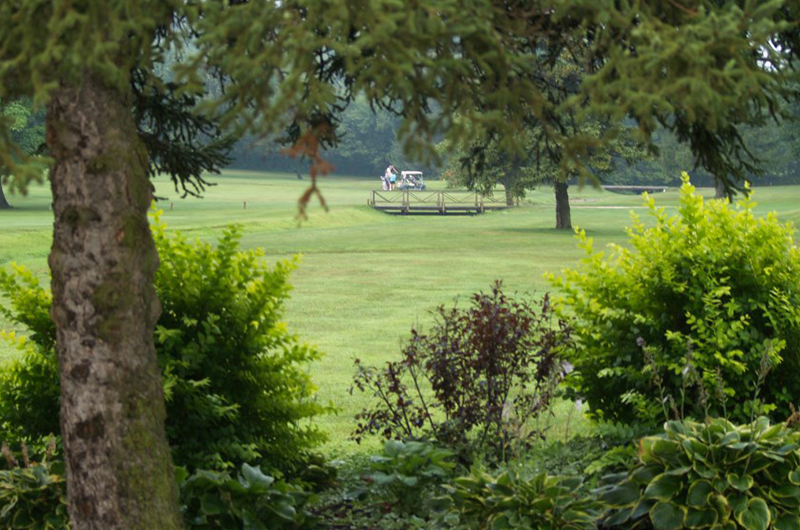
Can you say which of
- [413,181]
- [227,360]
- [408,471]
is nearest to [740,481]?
[408,471]

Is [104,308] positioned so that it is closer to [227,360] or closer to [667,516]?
[227,360]

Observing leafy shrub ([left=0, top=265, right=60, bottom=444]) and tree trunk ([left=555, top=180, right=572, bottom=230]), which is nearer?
leafy shrub ([left=0, top=265, right=60, bottom=444])

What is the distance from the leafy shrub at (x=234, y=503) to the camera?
5324mm

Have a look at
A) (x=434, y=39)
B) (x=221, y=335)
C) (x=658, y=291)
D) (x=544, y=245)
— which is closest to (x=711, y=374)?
(x=658, y=291)

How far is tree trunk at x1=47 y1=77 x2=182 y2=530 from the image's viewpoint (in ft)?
14.2

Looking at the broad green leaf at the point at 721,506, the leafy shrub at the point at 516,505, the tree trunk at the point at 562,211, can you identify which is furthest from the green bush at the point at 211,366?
the tree trunk at the point at 562,211

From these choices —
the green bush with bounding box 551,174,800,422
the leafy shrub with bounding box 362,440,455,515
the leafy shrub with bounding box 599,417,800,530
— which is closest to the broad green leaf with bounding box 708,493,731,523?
the leafy shrub with bounding box 599,417,800,530

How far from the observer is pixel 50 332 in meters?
6.16

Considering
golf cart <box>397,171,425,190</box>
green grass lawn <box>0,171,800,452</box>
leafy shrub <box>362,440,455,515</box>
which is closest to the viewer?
leafy shrub <box>362,440,455,515</box>

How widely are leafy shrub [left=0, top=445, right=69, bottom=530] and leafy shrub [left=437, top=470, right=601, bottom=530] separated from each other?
77.6 inches

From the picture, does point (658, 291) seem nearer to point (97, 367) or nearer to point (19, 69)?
point (97, 367)

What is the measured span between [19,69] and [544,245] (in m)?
28.6

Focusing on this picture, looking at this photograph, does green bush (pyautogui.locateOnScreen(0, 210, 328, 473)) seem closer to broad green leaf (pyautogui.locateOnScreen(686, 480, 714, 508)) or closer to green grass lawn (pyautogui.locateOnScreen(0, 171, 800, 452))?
green grass lawn (pyautogui.locateOnScreen(0, 171, 800, 452))

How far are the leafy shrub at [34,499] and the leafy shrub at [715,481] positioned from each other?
9.37 feet
